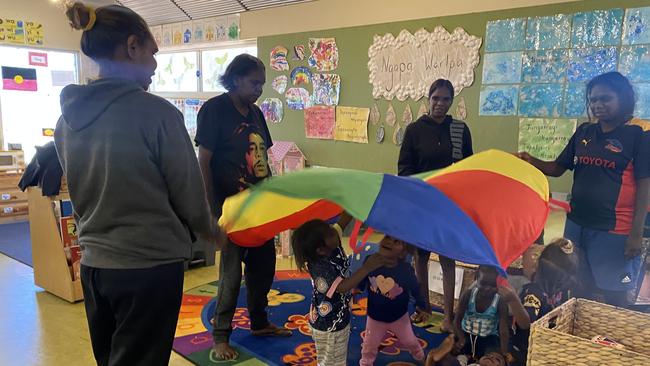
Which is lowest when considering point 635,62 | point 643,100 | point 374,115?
point 374,115

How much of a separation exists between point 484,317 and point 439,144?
0.93 m

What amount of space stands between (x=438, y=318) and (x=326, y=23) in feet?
10.2

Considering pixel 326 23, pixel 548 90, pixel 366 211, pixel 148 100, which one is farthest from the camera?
pixel 326 23

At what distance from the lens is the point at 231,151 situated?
89.0 inches

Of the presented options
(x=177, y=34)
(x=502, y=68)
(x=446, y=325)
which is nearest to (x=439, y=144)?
(x=446, y=325)

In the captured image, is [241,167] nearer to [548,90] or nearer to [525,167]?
[525,167]

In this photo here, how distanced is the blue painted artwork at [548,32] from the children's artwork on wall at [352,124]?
1.59 m

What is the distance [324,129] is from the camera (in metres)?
5.08

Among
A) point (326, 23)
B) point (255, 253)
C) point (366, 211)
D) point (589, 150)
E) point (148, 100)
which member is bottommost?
point (255, 253)

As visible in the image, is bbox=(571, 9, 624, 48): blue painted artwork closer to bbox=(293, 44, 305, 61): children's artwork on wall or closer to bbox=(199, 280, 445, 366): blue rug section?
bbox=(199, 280, 445, 366): blue rug section

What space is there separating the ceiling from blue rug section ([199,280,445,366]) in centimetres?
328

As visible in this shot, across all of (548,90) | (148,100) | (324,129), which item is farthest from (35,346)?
(548,90)

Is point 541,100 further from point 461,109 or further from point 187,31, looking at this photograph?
point 187,31

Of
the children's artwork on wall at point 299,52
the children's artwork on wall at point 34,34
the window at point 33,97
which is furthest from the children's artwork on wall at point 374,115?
the children's artwork on wall at point 34,34
